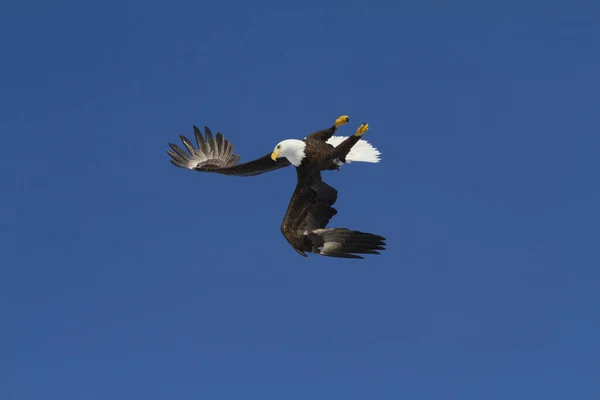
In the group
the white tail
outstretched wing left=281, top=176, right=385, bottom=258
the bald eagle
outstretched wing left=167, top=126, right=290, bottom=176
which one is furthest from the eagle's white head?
outstretched wing left=167, top=126, right=290, bottom=176

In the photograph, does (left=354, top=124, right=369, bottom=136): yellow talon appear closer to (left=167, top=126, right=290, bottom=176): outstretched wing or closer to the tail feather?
the tail feather

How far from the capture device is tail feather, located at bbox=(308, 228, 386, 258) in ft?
55.5

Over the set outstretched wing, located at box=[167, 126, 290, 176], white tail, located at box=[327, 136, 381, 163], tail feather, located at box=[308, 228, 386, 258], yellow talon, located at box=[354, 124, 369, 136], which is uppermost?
outstretched wing, located at box=[167, 126, 290, 176]

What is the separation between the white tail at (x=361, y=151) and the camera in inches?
765

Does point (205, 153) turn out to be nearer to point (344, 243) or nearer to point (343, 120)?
point (343, 120)

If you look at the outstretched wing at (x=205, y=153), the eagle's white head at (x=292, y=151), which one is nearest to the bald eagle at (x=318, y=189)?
the eagle's white head at (x=292, y=151)

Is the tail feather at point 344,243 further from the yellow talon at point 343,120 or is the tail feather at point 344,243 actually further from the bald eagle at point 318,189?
the yellow talon at point 343,120

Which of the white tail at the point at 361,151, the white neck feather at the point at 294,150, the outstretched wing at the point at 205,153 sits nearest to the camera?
the white neck feather at the point at 294,150

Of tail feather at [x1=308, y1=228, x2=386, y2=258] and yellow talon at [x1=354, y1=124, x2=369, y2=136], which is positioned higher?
yellow talon at [x1=354, y1=124, x2=369, y2=136]

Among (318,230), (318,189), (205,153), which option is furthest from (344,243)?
(205,153)

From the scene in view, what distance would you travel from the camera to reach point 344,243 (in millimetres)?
17188

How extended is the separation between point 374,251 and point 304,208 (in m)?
2.51

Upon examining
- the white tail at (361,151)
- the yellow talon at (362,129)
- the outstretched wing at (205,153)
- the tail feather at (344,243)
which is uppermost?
the outstretched wing at (205,153)

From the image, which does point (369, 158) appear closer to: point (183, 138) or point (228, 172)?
point (228, 172)
